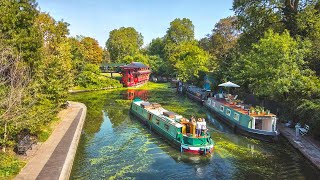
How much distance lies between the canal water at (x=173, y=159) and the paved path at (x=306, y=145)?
1.36ft

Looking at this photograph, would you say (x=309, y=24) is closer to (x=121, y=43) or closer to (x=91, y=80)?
(x=91, y=80)

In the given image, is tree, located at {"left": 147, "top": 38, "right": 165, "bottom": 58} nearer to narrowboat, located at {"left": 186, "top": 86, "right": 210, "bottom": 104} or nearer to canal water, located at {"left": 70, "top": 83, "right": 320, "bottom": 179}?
narrowboat, located at {"left": 186, "top": 86, "right": 210, "bottom": 104}

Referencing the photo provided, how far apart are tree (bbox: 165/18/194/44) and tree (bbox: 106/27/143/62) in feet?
52.8

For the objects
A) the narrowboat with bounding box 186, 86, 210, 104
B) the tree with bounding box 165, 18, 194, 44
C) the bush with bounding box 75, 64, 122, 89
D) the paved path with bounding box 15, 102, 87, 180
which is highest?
the tree with bounding box 165, 18, 194, 44

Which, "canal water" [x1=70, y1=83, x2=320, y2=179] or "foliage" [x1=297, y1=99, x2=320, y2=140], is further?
"foliage" [x1=297, y1=99, x2=320, y2=140]

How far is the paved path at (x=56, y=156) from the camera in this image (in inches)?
693

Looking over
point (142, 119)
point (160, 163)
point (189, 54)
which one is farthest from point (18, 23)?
point (189, 54)

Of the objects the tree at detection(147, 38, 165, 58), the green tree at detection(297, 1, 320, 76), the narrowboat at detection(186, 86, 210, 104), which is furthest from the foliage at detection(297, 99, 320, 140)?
the tree at detection(147, 38, 165, 58)

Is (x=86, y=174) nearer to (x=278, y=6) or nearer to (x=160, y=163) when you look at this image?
(x=160, y=163)

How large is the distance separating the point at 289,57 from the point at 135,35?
10502cm

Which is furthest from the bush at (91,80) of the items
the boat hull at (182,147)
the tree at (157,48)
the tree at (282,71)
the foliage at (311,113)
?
the foliage at (311,113)

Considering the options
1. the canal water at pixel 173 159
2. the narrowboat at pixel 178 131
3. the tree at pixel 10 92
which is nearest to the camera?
the tree at pixel 10 92

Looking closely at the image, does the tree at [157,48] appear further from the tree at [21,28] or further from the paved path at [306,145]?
the tree at [21,28]

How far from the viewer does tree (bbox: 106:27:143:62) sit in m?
120
